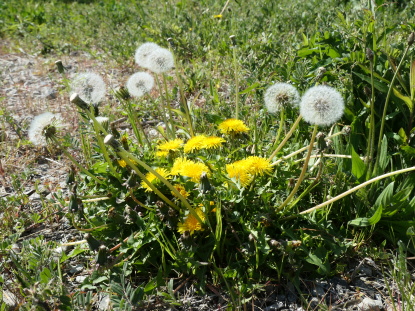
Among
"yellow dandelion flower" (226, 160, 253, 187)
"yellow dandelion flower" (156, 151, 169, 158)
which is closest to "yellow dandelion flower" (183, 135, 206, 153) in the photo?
"yellow dandelion flower" (156, 151, 169, 158)

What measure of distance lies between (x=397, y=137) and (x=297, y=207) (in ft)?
2.25

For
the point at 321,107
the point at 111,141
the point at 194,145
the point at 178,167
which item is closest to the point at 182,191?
the point at 178,167

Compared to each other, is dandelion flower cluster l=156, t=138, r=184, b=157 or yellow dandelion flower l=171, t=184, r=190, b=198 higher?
dandelion flower cluster l=156, t=138, r=184, b=157

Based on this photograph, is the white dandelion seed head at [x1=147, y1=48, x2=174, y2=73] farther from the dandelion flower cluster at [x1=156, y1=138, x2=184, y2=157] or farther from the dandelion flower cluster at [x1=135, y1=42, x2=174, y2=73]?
the dandelion flower cluster at [x1=156, y1=138, x2=184, y2=157]

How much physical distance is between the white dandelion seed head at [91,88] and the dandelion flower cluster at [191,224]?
2.82ft

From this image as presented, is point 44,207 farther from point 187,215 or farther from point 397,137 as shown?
point 397,137

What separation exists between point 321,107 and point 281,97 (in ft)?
0.93

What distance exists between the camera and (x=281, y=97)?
1896 millimetres

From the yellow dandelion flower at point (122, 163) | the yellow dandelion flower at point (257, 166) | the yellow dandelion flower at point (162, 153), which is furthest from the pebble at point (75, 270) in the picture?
the yellow dandelion flower at point (257, 166)

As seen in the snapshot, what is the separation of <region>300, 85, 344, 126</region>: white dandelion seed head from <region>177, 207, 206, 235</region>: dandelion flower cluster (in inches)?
22.9

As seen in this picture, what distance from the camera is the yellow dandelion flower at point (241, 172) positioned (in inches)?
68.2

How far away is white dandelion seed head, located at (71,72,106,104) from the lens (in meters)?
2.16

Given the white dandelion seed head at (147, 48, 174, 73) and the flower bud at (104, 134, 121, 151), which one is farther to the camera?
the white dandelion seed head at (147, 48, 174, 73)

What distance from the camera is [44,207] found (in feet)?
7.52
